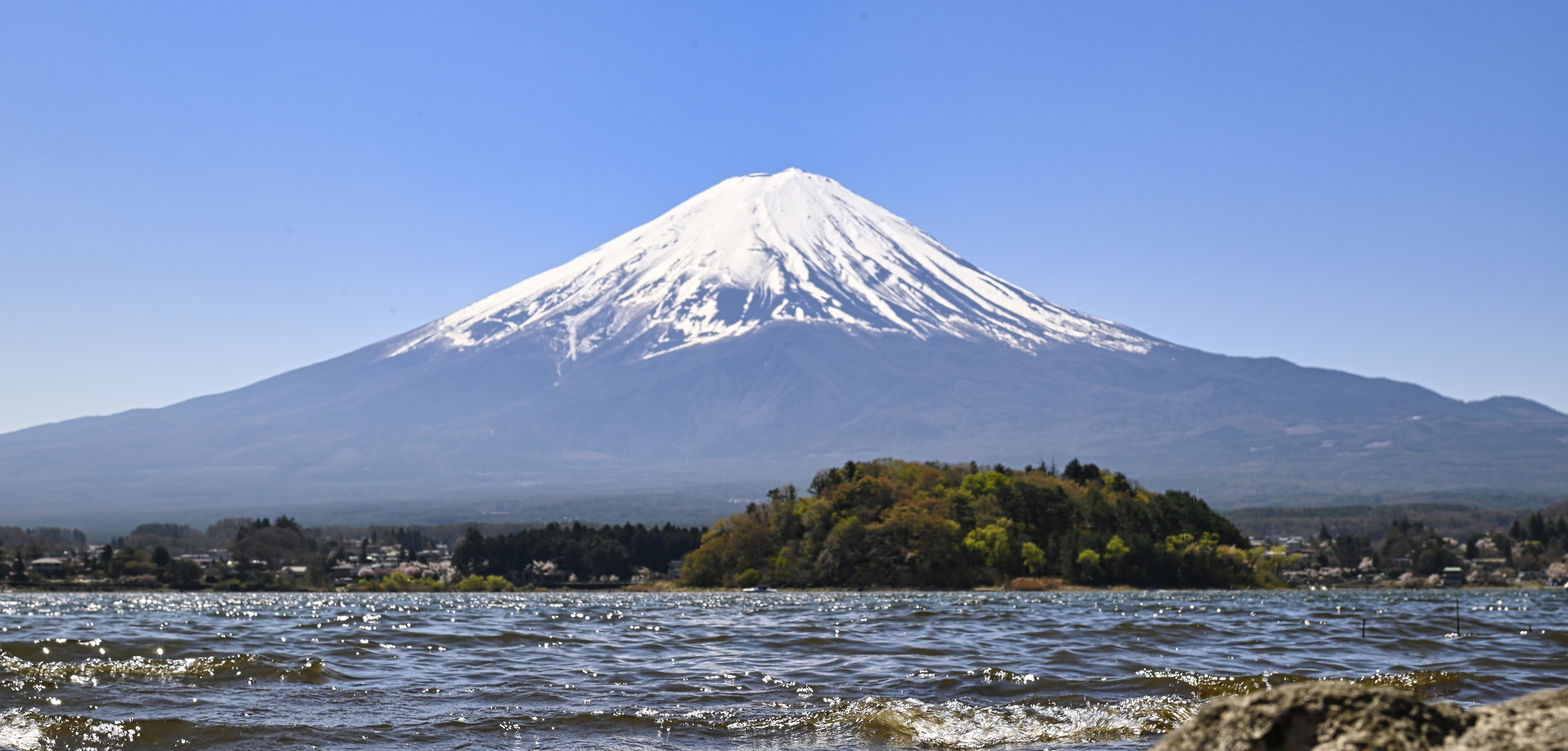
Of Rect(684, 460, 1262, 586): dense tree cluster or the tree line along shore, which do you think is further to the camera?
the tree line along shore

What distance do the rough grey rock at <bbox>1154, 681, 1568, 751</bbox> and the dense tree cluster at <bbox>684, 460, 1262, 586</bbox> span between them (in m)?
87.3

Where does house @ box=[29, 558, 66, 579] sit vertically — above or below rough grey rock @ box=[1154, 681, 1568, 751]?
below

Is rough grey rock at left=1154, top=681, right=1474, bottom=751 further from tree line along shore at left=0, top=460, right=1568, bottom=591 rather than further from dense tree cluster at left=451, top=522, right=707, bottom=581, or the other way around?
dense tree cluster at left=451, top=522, right=707, bottom=581

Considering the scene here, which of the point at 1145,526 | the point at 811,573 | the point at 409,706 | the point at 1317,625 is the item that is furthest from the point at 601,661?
the point at 1145,526

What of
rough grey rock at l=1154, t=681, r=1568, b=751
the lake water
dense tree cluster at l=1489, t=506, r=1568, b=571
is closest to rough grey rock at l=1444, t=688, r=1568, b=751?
rough grey rock at l=1154, t=681, r=1568, b=751

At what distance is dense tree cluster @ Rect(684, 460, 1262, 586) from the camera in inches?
3686

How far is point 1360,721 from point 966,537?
93427mm

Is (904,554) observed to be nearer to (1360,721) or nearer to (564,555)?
(564,555)

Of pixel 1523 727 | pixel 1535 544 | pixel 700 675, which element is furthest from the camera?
pixel 1535 544

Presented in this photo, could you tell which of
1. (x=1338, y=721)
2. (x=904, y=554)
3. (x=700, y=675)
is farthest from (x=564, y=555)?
(x=1338, y=721)

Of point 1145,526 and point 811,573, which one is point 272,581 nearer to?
point 811,573

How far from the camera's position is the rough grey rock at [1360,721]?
19.9ft

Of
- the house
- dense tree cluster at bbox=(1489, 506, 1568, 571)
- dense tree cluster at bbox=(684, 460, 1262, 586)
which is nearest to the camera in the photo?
dense tree cluster at bbox=(684, 460, 1262, 586)

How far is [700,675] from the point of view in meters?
20.1
